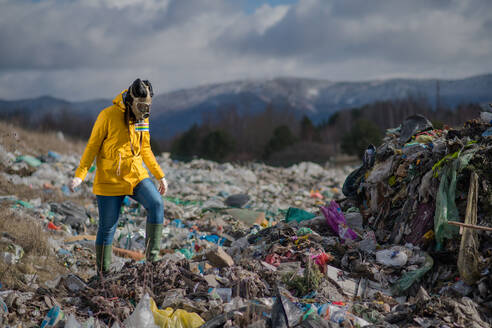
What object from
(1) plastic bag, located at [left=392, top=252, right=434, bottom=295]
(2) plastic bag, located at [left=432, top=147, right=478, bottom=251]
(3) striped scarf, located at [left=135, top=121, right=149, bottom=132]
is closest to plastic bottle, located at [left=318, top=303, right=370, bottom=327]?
(1) plastic bag, located at [left=392, top=252, right=434, bottom=295]

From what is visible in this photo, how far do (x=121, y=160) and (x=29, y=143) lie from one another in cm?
1147

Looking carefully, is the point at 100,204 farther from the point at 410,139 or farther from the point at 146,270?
the point at 410,139

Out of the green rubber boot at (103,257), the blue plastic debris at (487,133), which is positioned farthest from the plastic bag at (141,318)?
the blue plastic debris at (487,133)

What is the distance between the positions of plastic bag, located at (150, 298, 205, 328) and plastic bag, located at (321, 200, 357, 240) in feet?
6.87

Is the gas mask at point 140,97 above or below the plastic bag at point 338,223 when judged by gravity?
above

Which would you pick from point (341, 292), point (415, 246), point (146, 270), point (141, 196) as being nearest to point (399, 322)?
point (341, 292)

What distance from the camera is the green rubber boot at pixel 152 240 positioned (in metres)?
3.59

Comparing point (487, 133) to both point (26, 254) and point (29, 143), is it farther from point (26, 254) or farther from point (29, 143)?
point (29, 143)

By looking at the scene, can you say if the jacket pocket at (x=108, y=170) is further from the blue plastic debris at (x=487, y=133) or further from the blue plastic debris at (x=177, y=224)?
the blue plastic debris at (x=487, y=133)

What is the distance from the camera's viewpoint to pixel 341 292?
3328 millimetres

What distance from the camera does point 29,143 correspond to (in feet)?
43.4

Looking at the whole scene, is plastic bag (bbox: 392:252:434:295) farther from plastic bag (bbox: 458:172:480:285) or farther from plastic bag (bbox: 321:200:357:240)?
plastic bag (bbox: 321:200:357:240)

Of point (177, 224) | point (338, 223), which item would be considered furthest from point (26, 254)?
point (338, 223)

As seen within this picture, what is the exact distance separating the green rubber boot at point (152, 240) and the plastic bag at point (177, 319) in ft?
2.64
